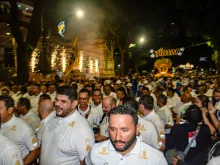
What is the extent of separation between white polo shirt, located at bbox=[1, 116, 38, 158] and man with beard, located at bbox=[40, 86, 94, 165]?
0.40 meters

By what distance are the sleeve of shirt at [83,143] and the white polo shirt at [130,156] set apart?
0.68 meters

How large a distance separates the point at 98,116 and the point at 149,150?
427 cm

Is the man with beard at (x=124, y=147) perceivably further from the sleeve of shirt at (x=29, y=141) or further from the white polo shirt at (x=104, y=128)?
the white polo shirt at (x=104, y=128)

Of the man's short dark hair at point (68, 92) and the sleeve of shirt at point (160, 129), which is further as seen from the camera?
the sleeve of shirt at point (160, 129)

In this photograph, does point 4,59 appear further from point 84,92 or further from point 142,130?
point 142,130

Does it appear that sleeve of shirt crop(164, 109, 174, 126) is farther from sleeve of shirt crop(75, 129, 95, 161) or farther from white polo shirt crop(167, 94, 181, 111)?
sleeve of shirt crop(75, 129, 95, 161)

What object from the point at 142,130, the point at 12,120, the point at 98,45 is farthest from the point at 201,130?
the point at 98,45

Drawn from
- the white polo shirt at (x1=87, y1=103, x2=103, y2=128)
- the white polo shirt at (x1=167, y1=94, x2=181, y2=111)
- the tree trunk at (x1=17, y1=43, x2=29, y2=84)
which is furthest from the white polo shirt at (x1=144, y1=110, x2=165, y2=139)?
the tree trunk at (x1=17, y1=43, x2=29, y2=84)

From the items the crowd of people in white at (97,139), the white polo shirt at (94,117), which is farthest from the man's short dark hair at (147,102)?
the white polo shirt at (94,117)

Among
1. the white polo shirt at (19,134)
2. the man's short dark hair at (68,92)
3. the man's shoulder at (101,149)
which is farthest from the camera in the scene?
the white polo shirt at (19,134)

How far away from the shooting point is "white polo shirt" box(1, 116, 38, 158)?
4.19 meters

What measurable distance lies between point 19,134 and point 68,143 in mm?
1047

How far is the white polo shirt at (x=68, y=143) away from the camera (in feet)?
11.8

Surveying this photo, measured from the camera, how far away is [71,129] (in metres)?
3.72
